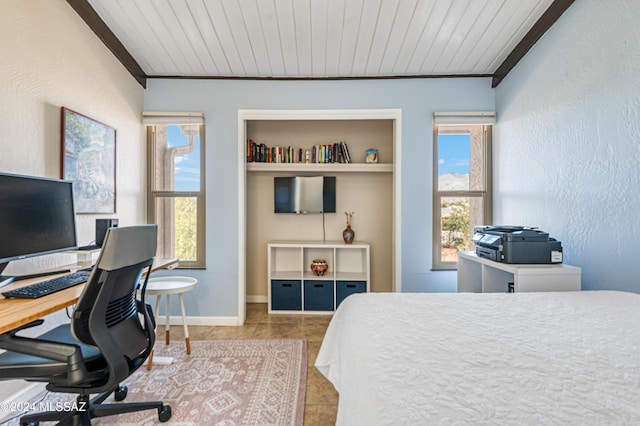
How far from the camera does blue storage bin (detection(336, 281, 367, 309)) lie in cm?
322

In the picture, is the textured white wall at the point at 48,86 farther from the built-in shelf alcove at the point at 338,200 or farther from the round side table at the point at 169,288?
the built-in shelf alcove at the point at 338,200

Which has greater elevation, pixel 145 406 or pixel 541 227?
pixel 541 227

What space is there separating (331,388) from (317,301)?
1.38m

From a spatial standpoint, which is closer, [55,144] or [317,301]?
[55,144]

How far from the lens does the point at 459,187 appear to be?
3057 mm

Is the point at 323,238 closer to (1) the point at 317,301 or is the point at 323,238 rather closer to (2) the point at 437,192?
(1) the point at 317,301

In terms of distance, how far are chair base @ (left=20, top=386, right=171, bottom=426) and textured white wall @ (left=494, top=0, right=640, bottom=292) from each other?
2641 millimetres

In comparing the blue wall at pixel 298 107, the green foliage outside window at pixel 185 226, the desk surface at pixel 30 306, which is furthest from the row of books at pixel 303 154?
the desk surface at pixel 30 306

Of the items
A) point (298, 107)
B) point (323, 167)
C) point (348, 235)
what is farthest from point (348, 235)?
point (298, 107)

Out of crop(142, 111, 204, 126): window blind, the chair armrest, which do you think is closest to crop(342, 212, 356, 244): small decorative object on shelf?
crop(142, 111, 204, 126): window blind

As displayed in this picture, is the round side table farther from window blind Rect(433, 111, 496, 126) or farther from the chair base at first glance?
window blind Rect(433, 111, 496, 126)

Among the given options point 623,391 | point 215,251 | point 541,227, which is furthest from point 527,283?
point 215,251

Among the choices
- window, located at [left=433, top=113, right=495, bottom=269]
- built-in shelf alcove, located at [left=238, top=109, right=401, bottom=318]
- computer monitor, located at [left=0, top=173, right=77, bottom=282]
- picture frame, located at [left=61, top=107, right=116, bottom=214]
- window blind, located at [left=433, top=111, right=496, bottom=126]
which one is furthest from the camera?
built-in shelf alcove, located at [left=238, top=109, right=401, bottom=318]

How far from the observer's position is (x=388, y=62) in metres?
2.77
